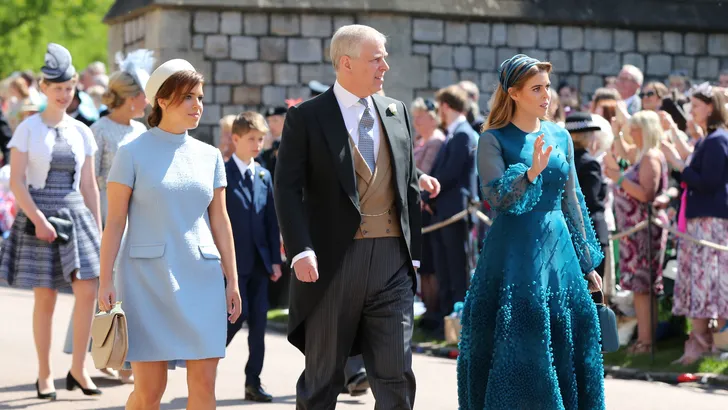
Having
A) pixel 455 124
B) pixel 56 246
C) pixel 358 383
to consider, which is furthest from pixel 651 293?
pixel 56 246

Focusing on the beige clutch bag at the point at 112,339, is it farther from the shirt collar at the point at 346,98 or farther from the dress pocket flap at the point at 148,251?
the shirt collar at the point at 346,98

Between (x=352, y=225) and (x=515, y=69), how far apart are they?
3.45 feet

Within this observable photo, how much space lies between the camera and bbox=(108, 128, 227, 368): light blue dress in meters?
5.73

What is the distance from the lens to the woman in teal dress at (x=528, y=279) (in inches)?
234

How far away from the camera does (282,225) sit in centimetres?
584

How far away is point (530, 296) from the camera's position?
598 centimetres

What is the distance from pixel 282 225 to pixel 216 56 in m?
11.4

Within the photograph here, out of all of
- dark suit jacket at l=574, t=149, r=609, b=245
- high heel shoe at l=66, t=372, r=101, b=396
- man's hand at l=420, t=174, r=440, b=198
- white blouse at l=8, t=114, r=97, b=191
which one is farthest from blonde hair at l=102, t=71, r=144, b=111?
dark suit jacket at l=574, t=149, r=609, b=245

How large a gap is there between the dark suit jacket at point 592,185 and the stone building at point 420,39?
7841mm

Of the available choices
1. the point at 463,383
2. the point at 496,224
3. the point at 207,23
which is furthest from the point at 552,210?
the point at 207,23

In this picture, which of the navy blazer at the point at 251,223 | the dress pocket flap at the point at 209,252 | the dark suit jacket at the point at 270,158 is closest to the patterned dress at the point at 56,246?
the navy blazer at the point at 251,223

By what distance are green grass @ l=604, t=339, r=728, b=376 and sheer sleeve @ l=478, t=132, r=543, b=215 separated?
367 centimetres

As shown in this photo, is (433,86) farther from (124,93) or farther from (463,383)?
(463,383)

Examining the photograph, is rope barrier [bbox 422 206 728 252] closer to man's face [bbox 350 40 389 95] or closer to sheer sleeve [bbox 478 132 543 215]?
sheer sleeve [bbox 478 132 543 215]
